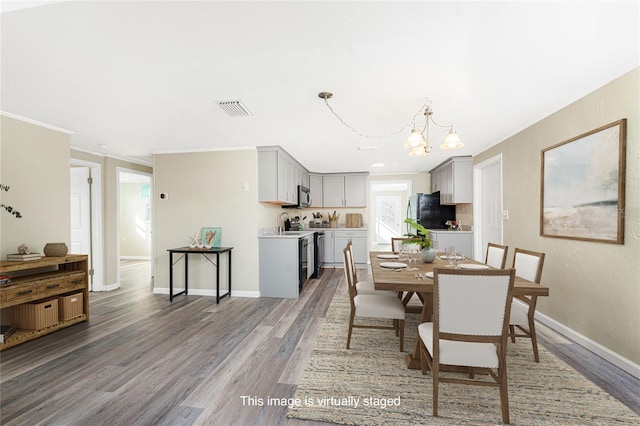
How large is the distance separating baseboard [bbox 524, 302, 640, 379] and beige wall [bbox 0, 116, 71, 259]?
5574 mm

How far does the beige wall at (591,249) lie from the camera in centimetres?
202

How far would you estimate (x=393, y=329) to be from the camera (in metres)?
2.82

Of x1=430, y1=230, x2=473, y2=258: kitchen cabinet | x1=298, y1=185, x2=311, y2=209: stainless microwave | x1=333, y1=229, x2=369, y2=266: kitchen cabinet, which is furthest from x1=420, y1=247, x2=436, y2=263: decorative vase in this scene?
x1=333, y1=229, x2=369, y2=266: kitchen cabinet

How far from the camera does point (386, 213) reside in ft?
29.3

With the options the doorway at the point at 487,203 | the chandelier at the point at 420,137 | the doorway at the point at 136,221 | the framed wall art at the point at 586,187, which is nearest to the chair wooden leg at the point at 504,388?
the framed wall art at the point at 586,187

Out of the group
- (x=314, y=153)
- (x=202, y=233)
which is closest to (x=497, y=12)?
(x=314, y=153)

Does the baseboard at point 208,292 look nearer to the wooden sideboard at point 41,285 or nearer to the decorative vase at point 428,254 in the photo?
the wooden sideboard at point 41,285

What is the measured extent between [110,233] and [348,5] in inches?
199

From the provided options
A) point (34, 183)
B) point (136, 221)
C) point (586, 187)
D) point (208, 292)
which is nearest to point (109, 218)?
point (34, 183)

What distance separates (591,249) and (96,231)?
6.37 metres

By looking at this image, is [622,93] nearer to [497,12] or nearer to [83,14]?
[497,12]

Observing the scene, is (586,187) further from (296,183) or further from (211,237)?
(211,237)

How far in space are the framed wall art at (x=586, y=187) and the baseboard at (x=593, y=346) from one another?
2.94 feet

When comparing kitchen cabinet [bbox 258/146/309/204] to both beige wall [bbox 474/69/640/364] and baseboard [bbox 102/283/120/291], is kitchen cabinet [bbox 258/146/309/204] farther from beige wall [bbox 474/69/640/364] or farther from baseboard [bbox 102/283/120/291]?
beige wall [bbox 474/69/640/364]
